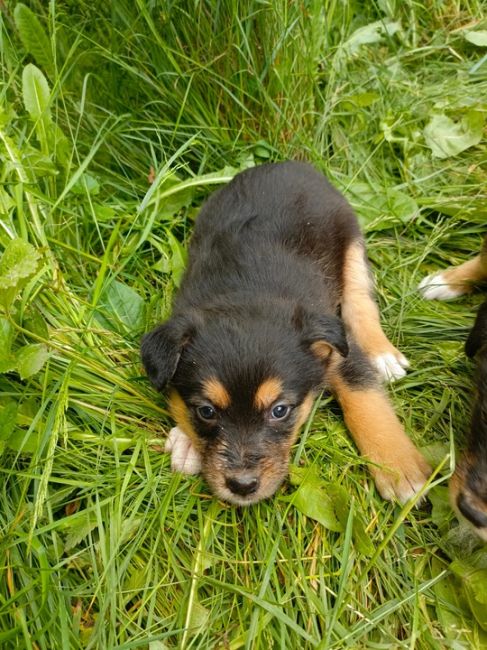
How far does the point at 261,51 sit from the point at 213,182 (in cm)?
95

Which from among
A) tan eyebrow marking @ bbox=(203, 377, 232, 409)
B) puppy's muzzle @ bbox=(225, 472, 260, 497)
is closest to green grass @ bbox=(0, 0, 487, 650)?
puppy's muzzle @ bbox=(225, 472, 260, 497)

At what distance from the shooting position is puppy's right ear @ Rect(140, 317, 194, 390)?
309cm

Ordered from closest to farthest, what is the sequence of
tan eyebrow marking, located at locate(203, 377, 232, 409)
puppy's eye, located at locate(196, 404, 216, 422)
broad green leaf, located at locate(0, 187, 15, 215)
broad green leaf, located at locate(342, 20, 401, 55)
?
tan eyebrow marking, located at locate(203, 377, 232, 409) < puppy's eye, located at locate(196, 404, 216, 422) < broad green leaf, located at locate(0, 187, 15, 215) < broad green leaf, located at locate(342, 20, 401, 55)

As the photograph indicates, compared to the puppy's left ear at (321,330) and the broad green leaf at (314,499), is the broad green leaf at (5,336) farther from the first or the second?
the broad green leaf at (314,499)

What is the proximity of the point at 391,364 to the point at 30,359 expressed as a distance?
2044 millimetres

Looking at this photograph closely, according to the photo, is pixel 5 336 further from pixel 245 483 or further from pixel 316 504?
pixel 316 504

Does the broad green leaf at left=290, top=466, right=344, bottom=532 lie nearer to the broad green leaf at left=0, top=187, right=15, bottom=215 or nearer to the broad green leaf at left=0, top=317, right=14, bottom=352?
the broad green leaf at left=0, top=317, right=14, bottom=352

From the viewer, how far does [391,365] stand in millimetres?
3900

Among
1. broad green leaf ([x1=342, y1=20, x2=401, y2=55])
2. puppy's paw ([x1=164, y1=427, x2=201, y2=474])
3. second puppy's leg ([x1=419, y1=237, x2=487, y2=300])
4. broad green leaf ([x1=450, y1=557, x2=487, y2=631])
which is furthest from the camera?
broad green leaf ([x1=342, y1=20, x2=401, y2=55])

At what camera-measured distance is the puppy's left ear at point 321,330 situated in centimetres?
321

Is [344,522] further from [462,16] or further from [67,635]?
[462,16]

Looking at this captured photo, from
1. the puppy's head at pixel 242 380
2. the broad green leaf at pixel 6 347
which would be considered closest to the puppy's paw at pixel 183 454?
the puppy's head at pixel 242 380

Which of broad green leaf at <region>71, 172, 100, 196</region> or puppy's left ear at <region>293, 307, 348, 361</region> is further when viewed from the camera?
broad green leaf at <region>71, 172, 100, 196</region>

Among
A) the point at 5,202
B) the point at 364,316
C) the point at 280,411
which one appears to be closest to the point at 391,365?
the point at 364,316
